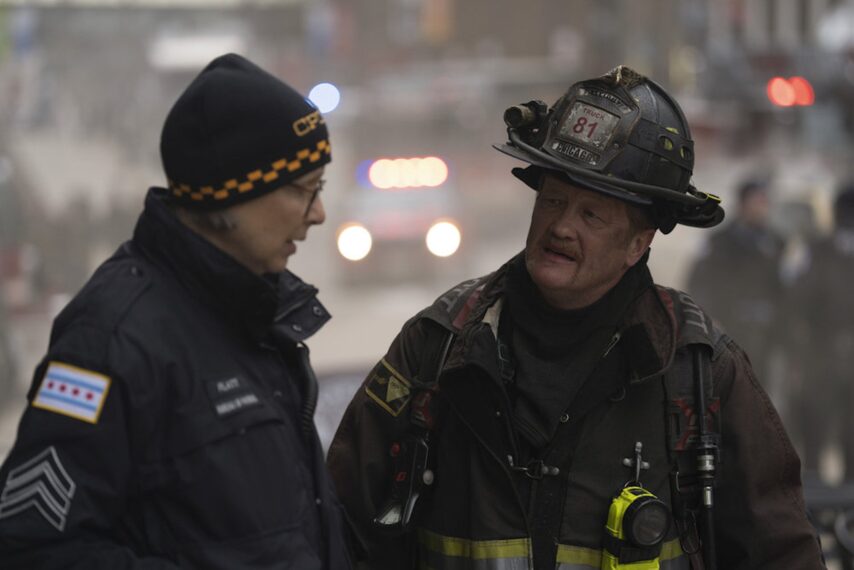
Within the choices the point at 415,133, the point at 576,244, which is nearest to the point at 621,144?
the point at 576,244

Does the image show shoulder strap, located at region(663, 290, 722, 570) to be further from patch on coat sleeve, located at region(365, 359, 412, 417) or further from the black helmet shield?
patch on coat sleeve, located at region(365, 359, 412, 417)

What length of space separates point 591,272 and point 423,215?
37.0 ft

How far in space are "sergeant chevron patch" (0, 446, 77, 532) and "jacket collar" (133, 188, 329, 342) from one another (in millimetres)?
355

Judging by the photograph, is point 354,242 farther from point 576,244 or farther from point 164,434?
point 164,434

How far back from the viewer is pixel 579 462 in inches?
92.8

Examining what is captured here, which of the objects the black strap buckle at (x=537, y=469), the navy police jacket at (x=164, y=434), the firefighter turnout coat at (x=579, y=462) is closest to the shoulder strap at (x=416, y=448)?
the firefighter turnout coat at (x=579, y=462)

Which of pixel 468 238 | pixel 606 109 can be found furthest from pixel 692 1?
pixel 606 109

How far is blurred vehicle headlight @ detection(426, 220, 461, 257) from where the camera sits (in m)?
13.8

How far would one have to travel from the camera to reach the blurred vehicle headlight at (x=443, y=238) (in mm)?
13844

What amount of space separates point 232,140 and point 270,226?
0.16m

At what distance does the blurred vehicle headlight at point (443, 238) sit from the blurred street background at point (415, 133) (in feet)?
0.06

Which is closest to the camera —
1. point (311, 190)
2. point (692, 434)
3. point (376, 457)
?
point (311, 190)

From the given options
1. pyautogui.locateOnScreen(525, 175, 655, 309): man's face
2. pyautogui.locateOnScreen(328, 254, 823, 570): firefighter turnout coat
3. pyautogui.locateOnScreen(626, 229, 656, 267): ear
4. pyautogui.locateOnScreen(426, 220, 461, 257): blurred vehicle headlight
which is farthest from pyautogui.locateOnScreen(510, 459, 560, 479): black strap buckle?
pyautogui.locateOnScreen(426, 220, 461, 257): blurred vehicle headlight

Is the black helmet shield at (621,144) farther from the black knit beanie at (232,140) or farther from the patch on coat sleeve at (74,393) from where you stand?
the patch on coat sleeve at (74,393)
